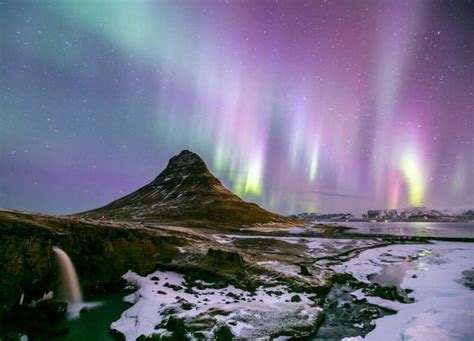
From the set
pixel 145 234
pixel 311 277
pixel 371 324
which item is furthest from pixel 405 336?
pixel 145 234

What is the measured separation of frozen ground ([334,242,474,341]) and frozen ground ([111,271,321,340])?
198 inches

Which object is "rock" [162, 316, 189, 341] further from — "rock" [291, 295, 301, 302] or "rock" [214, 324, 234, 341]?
"rock" [291, 295, 301, 302]

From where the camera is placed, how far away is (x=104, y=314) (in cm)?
2230

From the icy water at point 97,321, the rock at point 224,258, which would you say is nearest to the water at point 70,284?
the icy water at point 97,321

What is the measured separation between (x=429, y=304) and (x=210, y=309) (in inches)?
637

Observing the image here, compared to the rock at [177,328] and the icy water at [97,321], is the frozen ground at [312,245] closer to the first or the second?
the icy water at [97,321]

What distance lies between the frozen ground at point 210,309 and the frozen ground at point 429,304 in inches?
198

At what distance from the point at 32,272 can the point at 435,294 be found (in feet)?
105

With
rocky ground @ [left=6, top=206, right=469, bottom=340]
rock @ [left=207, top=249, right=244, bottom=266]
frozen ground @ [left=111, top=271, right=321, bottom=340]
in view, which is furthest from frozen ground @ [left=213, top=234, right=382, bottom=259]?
frozen ground @ [left=111, top=271, right=321, bottom=340]

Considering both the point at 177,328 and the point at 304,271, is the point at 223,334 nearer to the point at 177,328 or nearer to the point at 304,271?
the point at 177,328

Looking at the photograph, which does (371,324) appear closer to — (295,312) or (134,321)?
(295,312)

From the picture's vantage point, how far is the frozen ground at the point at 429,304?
17828 millimetres

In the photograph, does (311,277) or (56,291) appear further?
(311,277)

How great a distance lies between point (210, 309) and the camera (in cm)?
2147
